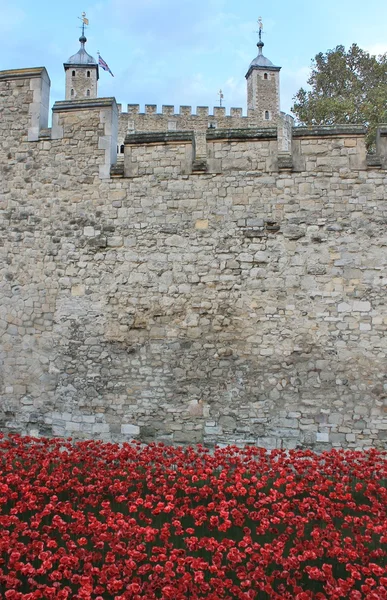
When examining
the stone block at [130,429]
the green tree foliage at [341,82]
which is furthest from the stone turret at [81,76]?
the stone block at [130,429]

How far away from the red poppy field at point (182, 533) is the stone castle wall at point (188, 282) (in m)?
1.19

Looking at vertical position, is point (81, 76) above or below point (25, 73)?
above

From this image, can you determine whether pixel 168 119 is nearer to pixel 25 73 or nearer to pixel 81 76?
pixel 81 76

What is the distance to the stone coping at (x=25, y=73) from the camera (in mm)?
7371

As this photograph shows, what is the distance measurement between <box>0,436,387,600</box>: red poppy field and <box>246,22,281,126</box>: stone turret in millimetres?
36600

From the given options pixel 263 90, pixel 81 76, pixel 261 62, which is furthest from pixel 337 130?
pixel 81 76

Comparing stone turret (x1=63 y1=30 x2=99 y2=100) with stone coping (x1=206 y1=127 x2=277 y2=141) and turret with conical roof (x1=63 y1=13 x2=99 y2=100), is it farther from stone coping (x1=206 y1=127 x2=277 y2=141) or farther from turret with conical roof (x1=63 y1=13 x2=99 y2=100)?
stone coping (x1=206 y1=127 x2=277 y2=141)

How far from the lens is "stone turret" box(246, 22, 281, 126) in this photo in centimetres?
3803

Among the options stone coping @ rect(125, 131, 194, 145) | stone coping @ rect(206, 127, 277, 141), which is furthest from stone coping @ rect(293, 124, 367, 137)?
stone coping @ rect(125, 131, 194, 145)

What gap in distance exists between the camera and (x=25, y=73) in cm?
740

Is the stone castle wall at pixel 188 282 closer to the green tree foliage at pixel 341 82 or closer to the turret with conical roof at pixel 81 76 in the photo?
the green tree foliage at pixel 341 82

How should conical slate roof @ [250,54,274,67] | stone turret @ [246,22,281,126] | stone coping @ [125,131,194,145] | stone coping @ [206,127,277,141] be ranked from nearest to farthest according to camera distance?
stone coping @ [206,127,277,141]
stone coping @ [125,131,194,145]
stone turret @ [246,22,281,126]
conical slate roof @ [250,54,274,67]

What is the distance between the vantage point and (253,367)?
6.83 meters

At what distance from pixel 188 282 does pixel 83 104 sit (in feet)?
10.7
